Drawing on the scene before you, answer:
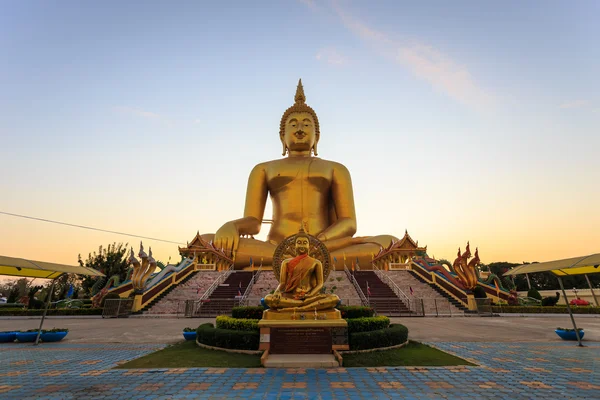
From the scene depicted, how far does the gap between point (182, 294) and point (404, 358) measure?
14212mm

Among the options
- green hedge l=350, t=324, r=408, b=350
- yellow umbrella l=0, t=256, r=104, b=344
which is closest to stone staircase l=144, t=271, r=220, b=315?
yellow umbrella l=0, t=256, r=104, b=344

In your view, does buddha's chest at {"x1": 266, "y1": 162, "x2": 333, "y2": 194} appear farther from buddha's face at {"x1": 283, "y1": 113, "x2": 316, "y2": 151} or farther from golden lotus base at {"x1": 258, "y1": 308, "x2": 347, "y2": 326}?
golden lotus base at {"x1": 258, "y1": 308, "x2": 347, "y2": 326}

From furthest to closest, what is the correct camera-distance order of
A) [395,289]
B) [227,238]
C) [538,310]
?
[227,238], [395,289], [538,310]

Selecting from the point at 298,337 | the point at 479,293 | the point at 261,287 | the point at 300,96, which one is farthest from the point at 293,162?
the point at 298,337

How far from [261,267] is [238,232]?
2855 mm

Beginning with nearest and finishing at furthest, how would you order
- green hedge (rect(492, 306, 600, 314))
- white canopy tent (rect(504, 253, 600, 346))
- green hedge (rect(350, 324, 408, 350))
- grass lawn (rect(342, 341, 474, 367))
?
grass lawn (rect(342, 341, 474, 367))
green hedge (rect(350, 324, 408, 350))
white canopy tent (rect(504, 253, 600, 346))
green hedge (rect(492, 306, 600, 314))

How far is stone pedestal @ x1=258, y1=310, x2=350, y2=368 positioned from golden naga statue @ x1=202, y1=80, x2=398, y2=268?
16396 mm

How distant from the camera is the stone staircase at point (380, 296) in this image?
1511 centimetres

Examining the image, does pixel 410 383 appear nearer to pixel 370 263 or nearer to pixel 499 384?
pixel 499 384

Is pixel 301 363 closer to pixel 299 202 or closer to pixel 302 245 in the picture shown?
pixel 302 245

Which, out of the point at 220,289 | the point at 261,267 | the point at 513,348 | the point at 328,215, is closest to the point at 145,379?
the point at 513,348

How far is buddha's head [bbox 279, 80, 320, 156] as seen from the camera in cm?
2488

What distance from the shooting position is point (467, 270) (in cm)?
1675

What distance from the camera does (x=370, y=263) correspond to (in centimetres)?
2281
